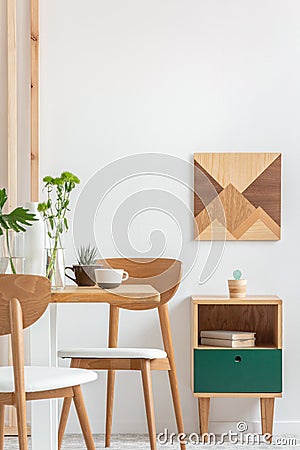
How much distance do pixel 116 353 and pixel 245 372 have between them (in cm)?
76

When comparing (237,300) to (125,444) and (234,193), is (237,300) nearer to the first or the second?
(234,193)

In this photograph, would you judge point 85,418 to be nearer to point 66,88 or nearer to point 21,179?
point 21,179

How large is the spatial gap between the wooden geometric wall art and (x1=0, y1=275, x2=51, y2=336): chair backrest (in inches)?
67.3

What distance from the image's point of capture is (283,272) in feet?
14.1

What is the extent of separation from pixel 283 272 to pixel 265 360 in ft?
1.71

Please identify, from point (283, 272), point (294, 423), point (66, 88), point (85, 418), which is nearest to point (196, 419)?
point (294, 423)

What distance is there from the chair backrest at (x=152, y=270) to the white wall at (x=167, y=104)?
349mm

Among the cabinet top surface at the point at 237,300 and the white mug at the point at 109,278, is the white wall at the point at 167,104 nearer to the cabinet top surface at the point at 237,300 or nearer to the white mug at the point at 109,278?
the cabinet top surface at the point at 237,300

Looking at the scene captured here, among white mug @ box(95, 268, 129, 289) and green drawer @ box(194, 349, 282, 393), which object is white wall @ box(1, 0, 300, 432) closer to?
green drawer @ box(194, 349, 282, 393)

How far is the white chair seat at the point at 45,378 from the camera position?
2707 millimetres

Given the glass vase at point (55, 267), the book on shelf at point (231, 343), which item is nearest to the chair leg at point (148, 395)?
the glass vase at point (55, 267)

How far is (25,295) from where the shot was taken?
106 inches

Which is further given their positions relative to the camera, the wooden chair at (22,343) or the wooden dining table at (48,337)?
the wooden dining table at (48,337)

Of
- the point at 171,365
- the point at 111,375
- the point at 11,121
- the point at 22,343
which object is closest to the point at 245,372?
the point at 171,365
